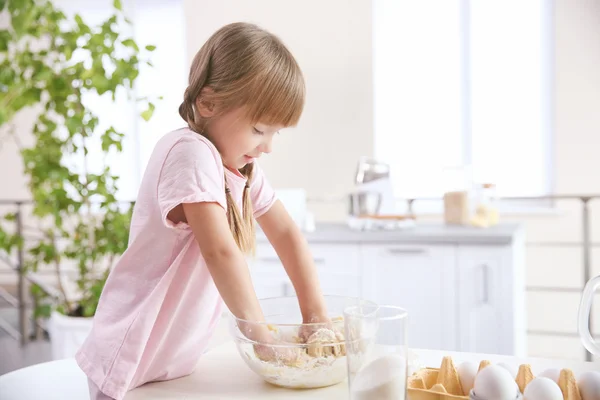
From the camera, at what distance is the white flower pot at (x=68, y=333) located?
7.57 ft

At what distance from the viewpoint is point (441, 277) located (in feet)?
8.11

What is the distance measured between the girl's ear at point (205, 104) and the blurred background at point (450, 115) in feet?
8.63

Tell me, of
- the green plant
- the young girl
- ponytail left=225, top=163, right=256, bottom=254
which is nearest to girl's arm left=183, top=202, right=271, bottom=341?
the young girl

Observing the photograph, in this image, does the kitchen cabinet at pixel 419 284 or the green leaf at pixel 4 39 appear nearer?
the green leaf at pixel 4 39

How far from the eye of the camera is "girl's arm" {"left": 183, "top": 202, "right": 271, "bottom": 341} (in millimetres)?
796

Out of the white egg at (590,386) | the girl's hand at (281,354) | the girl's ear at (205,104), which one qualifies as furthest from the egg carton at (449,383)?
the girl's ear at (205,104)

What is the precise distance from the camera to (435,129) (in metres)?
4.09

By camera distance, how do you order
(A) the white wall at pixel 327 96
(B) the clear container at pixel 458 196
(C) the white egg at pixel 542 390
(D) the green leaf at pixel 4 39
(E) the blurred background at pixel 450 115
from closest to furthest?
(C) the white egg at pixel 542 390 < (D) the green leaf at pixel 4 39 < (B) the clear container at pixel 458 196 < (E) the blurred background at pixel 450 115 < (A) the white wall at pixel 327 96

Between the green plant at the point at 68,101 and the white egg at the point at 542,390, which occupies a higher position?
the green plant at the point at 68,101

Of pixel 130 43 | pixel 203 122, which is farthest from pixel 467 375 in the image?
pixel 130 43

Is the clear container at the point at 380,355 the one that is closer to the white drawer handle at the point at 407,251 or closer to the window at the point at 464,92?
the white drawer handle at the point at 407,251

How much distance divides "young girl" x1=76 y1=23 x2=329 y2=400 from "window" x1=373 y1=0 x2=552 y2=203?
3.10 metres

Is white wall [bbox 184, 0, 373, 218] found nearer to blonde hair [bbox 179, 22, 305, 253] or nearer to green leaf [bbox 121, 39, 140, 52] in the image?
green leaf [bbox 121, 39, 140, 52]

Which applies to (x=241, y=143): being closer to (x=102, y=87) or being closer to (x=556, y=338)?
(x=102, y=87)
